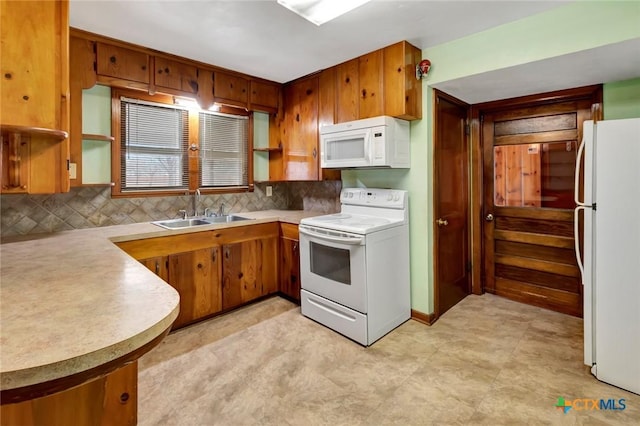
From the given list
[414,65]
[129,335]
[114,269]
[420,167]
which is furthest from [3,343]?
[414,65]

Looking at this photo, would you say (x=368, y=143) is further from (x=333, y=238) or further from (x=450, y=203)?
(x=450, y=203)

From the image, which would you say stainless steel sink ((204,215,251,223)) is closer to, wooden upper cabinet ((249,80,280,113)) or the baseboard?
wooden upper cabinet ((249,80,280,113))

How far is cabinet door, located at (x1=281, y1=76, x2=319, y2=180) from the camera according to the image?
11.1 feet

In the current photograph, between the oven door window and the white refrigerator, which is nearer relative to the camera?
the white refrigerator

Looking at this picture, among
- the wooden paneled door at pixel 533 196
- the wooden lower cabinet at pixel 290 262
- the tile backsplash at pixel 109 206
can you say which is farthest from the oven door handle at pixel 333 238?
the wooden paneled door at pixel 533 196

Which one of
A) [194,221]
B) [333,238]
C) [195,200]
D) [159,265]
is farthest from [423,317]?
[195,200]

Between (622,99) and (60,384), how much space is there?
3642 mm

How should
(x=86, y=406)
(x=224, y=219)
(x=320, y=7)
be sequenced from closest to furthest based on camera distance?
(x=86, y=406) < (x=320, y=7) < (x=224, y=219)

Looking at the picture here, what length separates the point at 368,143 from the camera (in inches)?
104

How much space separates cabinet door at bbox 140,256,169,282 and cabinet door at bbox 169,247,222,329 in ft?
0.11

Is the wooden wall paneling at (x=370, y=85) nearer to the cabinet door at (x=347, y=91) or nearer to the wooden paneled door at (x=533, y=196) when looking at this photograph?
the cabinet door at (x=347, y=91)

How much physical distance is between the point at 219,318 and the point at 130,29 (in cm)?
248

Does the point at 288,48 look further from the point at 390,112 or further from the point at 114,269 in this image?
the point at 114,269

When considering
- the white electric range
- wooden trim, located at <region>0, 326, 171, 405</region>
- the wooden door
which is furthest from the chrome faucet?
wooden trim, located at <region>0, 326, 171, 405</region>
